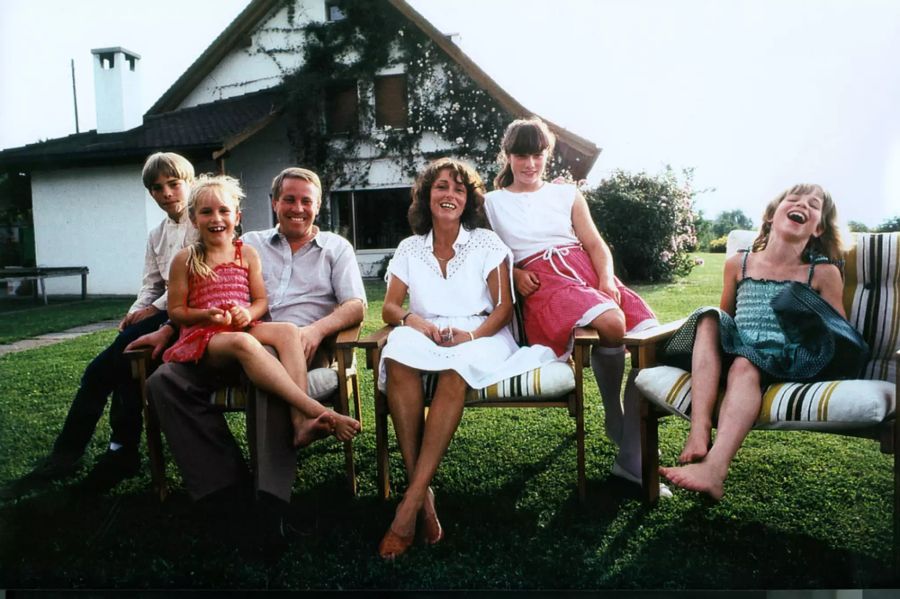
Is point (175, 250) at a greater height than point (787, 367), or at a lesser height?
greater

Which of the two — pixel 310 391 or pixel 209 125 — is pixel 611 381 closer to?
pixel 310 391

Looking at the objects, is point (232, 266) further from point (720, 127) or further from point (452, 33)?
point (720, 127)

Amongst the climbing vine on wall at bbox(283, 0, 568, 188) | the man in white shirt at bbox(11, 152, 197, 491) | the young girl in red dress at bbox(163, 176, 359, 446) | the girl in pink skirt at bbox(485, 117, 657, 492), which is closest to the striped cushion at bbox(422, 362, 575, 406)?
the girl in pink skirt at bbox(485, 117, 657, 492)

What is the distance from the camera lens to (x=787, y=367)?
235 centimetres

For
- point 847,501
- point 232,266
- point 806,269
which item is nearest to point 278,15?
point 232,266

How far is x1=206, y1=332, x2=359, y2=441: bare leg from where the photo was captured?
238 centimetres

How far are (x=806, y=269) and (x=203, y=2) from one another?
7.73ft

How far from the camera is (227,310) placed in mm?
2590

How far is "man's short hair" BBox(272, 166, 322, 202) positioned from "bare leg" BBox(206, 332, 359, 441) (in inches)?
28.1

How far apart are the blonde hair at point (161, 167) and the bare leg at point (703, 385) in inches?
82.4

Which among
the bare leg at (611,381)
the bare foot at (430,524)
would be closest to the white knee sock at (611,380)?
the bare leg at (611,381)

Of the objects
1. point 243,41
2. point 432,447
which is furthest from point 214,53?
point 432,447

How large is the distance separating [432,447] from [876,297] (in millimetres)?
1794

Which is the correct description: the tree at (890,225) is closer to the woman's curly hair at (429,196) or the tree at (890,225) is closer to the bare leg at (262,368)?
the woman's curly hair at (429,196)
